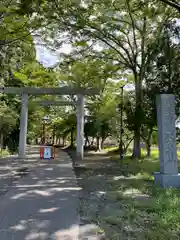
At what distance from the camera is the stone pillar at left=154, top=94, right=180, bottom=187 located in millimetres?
6797

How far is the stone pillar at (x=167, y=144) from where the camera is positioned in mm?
6797

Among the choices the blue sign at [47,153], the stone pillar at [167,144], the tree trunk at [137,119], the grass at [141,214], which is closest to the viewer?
the grass at [141,214]

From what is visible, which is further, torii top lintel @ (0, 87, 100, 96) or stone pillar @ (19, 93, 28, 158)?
stone pillar @ (19, 93, 28, 158)

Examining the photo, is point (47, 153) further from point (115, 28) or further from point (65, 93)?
point (115, 28)

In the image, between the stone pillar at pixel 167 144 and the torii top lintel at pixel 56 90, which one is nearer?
the stone pillar at pixel 167 144


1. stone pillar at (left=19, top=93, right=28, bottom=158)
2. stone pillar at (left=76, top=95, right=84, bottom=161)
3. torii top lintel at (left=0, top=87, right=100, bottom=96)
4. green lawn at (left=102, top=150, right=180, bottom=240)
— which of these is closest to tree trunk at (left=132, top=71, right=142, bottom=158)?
torii top lintel at (left=0, top=87, right=100, bottom=96)

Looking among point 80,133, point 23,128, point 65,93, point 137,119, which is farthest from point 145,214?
point 23,128

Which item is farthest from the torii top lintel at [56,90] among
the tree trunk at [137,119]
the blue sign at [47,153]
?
the blue sign at [47,153]

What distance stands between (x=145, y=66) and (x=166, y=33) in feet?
8.29

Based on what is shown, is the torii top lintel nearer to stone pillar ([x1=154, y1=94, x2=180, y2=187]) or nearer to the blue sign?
the blue sign

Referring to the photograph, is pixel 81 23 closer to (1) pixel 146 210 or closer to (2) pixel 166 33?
(2) pixel 166 33

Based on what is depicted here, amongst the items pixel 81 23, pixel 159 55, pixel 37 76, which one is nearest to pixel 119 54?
pixel 159 55

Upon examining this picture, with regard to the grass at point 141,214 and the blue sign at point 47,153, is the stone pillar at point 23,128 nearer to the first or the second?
the blue sign at point 47,153

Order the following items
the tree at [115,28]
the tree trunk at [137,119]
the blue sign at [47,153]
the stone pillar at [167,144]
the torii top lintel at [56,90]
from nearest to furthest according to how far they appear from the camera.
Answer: the stone pillar at [167,144] < the tree at [115,28] < the tree trunk at [137,119] < the torii top lintel at [56,90] < the blue sign at [47,153]
